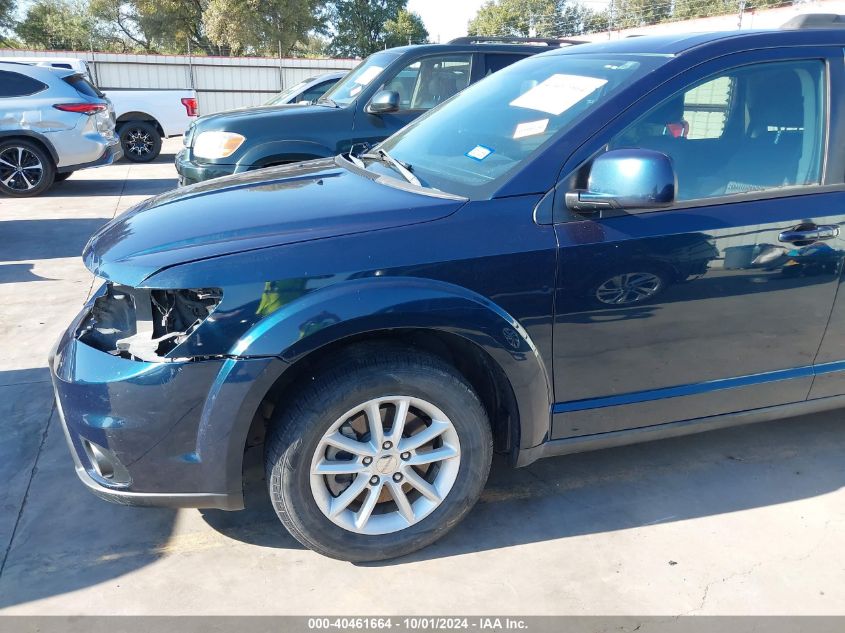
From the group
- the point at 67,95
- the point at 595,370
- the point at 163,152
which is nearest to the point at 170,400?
the point at 595,370

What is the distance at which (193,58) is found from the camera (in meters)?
22.5

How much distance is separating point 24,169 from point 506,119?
354 inches

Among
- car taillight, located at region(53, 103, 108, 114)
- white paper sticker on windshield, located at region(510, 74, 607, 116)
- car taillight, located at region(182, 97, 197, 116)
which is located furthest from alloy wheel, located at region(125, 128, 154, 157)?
white paper sticker on windshield, located at region(510, 74, 607, 116)

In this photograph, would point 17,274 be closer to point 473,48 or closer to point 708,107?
point 473,48

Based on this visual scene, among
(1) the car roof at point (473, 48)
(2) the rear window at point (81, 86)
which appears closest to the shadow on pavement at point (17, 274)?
(1) the car roof at point (473, 48)

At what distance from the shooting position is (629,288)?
2668 millimetres

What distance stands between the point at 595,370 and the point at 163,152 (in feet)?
50.7

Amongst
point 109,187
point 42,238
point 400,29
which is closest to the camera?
point 42,238

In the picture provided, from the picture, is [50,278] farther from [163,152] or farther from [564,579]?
[163,152]

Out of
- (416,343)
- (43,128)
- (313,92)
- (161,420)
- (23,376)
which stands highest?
(313,92)

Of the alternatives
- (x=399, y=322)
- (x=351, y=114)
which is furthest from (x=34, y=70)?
(x=399, y=322)

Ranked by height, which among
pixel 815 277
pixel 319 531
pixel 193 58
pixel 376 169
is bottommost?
pixel 319 531

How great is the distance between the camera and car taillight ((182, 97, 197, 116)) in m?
14.0

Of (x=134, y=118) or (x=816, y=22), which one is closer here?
(x=816, y=22)
